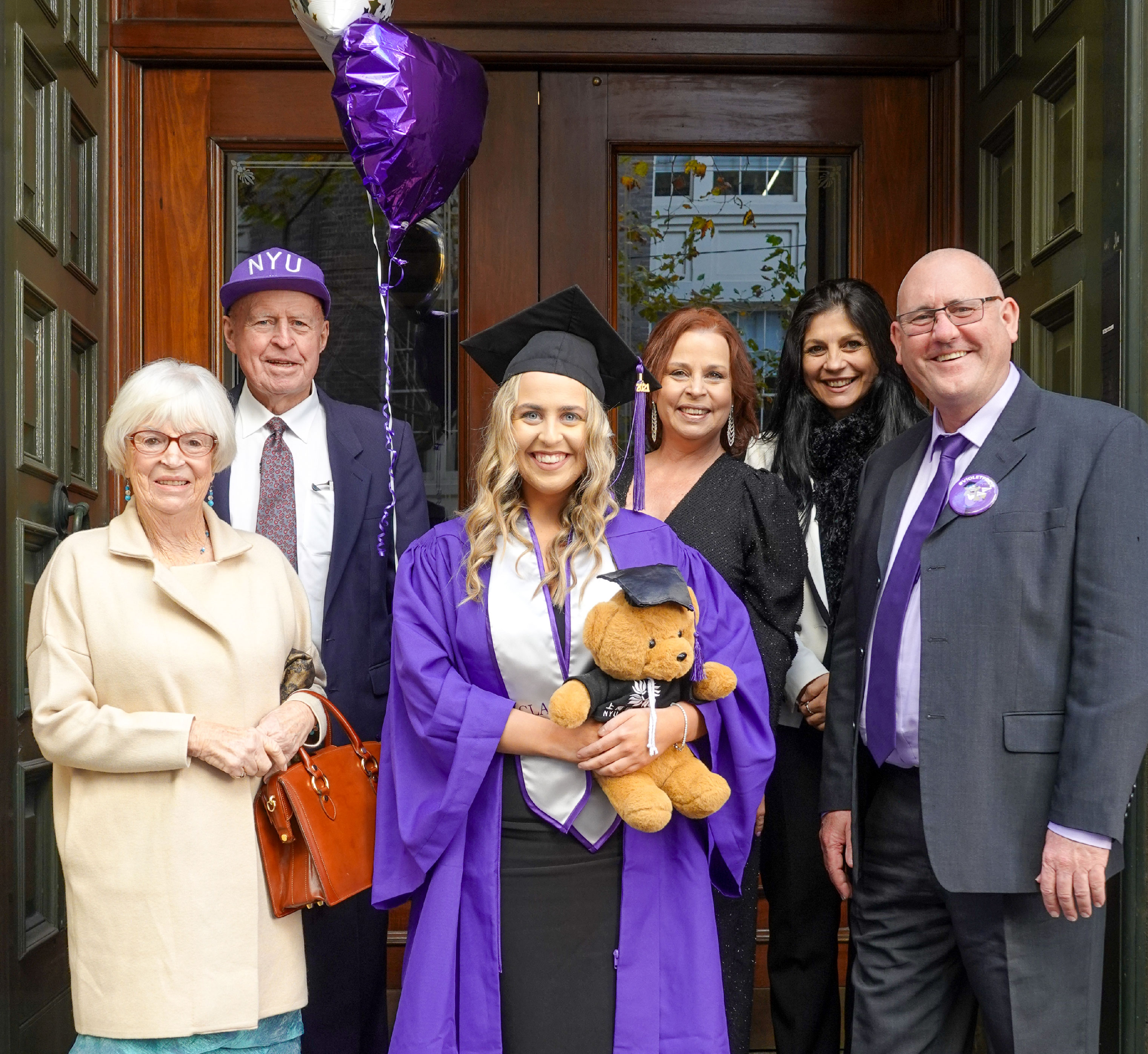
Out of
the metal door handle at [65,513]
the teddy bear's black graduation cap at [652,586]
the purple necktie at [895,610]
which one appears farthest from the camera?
the metal door handle at [65,513]

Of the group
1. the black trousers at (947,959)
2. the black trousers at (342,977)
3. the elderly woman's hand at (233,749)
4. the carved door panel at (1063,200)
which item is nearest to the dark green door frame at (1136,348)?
the carved door panel at (1063,200)

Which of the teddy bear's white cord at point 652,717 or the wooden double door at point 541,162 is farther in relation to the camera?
the wooden double door at point 541,162

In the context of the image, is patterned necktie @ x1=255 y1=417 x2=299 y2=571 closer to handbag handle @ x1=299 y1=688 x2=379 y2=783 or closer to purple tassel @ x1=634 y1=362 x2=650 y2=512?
handbag handle @ x1=299 y1=688 x2=379 y2=783

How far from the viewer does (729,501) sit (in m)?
3.24

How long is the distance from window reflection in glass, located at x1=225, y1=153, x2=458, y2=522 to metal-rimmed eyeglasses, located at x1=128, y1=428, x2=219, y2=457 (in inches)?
62.7

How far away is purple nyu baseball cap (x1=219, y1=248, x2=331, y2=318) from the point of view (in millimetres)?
3410

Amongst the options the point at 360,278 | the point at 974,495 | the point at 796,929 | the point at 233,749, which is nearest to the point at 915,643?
the point at 974,495

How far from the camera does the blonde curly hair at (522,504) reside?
2658 mm

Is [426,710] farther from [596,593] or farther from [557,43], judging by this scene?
[557,43]

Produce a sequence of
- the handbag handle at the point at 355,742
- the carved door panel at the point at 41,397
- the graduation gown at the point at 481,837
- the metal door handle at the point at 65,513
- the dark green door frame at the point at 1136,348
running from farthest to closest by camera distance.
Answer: the metal door handle at the point at 65,513 < the carved door panel at the point at 41,397 < the dark green door frame at the point at 1136,348 < the handbag handle at the point at 355,742 < the graduation gown at the point at 481,837

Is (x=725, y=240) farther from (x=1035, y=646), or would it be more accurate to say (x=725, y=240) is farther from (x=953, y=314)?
(x=1035, y=646)

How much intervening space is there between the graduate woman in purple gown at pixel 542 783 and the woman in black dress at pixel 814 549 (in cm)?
59

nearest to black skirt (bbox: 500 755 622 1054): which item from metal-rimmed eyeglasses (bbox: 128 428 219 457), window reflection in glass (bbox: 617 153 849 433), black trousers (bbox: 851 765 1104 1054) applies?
black trousers (bbox: 851 765 1104 1054)

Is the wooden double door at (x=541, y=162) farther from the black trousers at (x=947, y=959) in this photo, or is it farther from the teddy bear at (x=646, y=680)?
the black trousers at (x=947, y=959)
